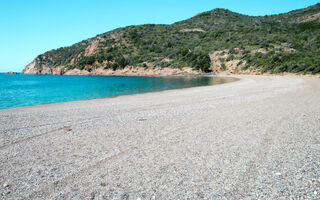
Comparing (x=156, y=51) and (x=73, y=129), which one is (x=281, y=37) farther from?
(x=73, y=129)

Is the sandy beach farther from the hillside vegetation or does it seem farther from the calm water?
the hillside vegetation

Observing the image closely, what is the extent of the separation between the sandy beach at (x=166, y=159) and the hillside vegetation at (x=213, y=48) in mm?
33769

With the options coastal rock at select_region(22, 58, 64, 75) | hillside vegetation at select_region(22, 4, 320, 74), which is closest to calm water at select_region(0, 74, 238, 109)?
hillside vegetation at select_region(22, 4, 320, 74)

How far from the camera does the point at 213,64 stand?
59.6 m

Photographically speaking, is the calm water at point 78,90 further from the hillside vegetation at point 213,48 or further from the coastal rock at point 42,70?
the coastal rock at point 42,70

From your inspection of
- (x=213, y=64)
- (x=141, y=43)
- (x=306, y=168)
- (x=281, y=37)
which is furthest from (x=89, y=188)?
(x=141, y=43)

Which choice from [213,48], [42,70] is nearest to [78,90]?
[213,48]

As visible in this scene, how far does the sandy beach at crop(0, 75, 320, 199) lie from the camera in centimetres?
380

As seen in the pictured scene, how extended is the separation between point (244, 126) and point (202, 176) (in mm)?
4019

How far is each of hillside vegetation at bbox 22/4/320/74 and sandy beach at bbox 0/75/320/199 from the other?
111ft

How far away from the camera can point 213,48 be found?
66.0 metres

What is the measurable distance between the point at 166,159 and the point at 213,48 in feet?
214

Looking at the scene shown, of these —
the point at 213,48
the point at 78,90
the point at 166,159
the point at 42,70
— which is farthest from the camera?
the point at 42,70

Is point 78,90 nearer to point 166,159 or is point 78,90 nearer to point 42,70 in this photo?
point 166,159
